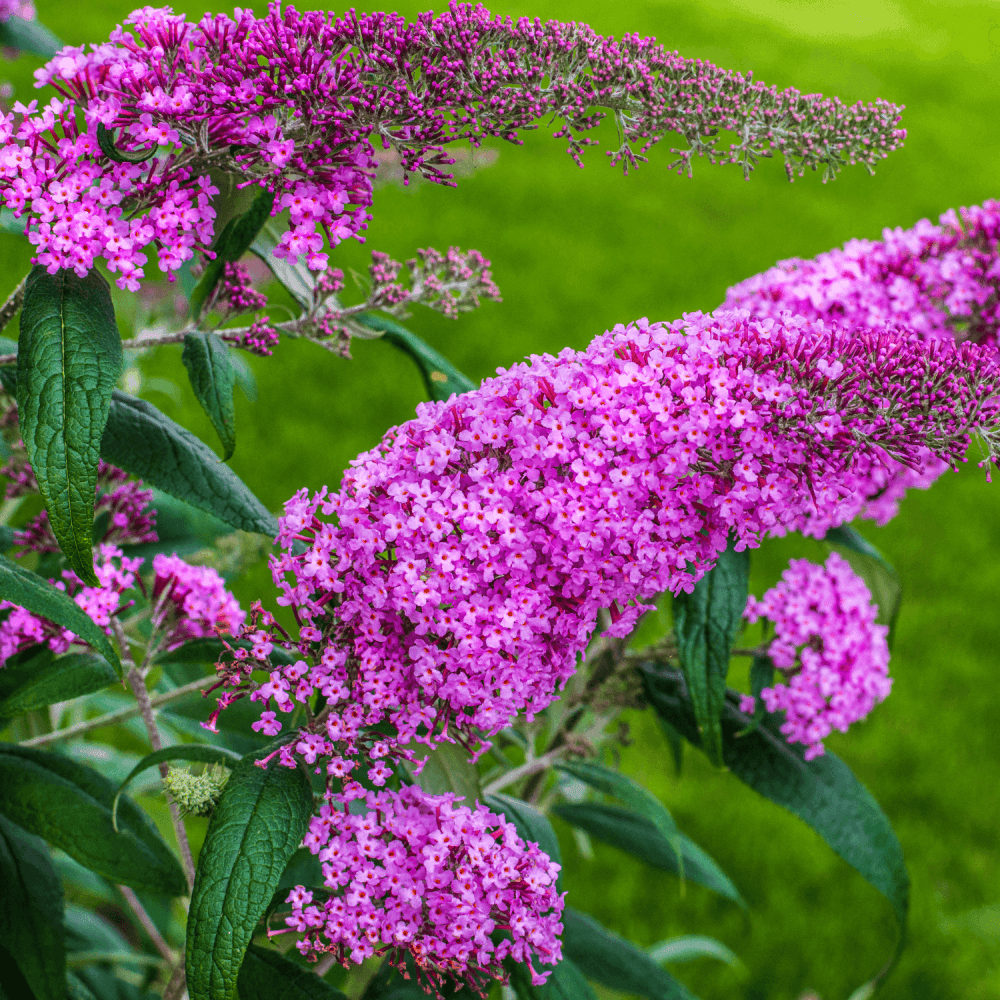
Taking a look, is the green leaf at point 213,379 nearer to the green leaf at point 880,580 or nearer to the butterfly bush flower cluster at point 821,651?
the butterfly bush flower cluster at point 821,651

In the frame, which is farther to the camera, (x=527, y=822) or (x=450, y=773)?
(x=527, y=822)

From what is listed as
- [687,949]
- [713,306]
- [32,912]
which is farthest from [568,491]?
[713,306]

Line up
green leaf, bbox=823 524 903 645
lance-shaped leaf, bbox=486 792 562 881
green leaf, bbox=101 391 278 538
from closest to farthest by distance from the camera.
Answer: green leaf, bbox=101 391 278 538 → lance-shaped leaf, bbox=486 792 562 881 → green leaf, bbox=823 524 903 645

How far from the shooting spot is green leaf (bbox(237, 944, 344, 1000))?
3.87ft

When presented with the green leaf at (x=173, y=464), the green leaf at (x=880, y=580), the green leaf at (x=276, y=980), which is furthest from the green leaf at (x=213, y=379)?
the green leaf at (x=880, y=580)

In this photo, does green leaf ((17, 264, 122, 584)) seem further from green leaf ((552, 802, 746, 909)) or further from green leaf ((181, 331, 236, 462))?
green leaf ((552, 802, 746, 909))

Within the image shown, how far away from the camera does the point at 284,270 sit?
1451mm

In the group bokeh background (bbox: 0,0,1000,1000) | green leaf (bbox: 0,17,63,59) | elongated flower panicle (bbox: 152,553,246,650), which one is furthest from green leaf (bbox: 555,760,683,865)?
green leaf (bbox: 0,17,63,59)

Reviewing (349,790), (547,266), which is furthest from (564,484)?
(547,266)

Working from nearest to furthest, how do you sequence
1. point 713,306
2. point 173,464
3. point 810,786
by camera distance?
point 173,464 → point 810,786 → point 713,306

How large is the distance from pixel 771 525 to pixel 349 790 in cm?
54

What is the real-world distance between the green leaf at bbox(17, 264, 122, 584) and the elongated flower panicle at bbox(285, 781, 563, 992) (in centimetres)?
39

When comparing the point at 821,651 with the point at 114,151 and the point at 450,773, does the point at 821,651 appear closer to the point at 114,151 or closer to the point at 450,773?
the point at 450,773

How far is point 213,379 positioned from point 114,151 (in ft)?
1.01
